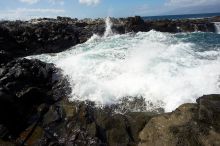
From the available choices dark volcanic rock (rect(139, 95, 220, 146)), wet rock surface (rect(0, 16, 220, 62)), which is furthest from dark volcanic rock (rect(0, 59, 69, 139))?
wet rock surface (rect(0, 16, 220, 62))

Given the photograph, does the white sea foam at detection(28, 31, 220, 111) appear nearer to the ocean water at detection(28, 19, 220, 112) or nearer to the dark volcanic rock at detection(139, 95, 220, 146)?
the ocean water at detection(28, 19, 220, 112)

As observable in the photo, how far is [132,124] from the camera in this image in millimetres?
A: 8508

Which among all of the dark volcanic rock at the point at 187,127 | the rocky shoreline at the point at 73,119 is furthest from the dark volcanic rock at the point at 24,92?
the dark volcanic rock at the point at 187,127

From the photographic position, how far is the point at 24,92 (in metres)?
10.6

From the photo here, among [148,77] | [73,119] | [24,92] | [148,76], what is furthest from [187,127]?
[24,92]

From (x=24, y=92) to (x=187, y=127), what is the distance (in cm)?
640

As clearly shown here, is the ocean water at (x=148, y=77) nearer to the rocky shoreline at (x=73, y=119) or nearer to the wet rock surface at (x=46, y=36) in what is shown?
the rocky shoreline at (x=73, y=119)

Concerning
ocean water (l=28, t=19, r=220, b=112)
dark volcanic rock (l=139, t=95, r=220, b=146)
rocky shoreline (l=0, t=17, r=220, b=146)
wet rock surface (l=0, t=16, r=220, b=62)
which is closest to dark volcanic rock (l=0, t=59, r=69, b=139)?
rocky shoreline (l=0, t=17, r=220, b=146)

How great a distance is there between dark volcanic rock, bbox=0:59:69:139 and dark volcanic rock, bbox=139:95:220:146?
402 cm

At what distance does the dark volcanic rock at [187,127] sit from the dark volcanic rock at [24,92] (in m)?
4.02

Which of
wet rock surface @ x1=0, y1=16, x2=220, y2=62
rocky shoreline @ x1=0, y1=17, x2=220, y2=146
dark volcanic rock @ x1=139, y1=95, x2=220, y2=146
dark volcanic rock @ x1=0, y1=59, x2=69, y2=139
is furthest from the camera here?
wet rock surface @ x1=0, y1=16, x2=220, y2=62

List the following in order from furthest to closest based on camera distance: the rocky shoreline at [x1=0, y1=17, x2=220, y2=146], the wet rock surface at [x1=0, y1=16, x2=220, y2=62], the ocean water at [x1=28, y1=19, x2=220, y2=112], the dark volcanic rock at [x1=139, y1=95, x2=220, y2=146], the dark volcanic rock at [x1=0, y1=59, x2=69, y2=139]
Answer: the wet rock surface at [x1=0, y1=16, x2=220, y2=62]
the ocean water at [x1=28, y1=19, x2=220, y2=112]
the dark volcanic rock at [x1=0, y1=59, x2=69, y2=139]
the rocky shoreline at [x1=0, y1=17, x2=220, y2=146]
the dark volcanic rock at [x1=139, y1=95, x2=220, y2=146]

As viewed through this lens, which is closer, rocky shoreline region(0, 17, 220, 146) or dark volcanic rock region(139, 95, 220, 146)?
dark volcanic rock region(139, 95, 220, 146)

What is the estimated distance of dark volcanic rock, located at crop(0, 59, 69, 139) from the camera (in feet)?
29.4
